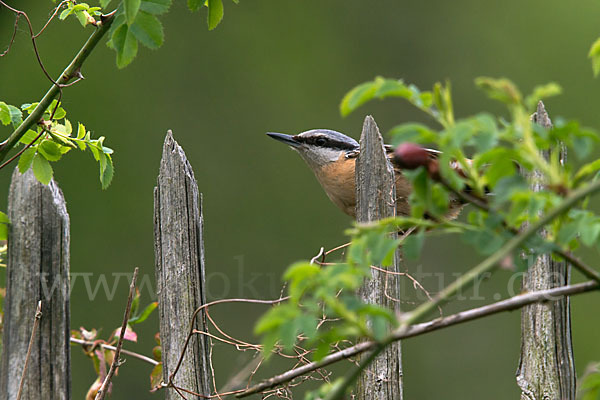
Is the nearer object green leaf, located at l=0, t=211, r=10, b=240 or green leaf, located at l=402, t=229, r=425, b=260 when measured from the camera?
green leaf, located at l=402, t=229, r=425, b=260

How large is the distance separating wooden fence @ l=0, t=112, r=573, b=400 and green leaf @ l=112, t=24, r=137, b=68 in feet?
1.90

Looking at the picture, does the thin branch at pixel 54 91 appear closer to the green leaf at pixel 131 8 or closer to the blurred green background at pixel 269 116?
the green leaf at pixel 131 8

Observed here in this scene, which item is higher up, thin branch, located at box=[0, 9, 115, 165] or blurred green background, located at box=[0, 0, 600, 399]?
blurred green background, located at box=[0, 0, 600, 399]

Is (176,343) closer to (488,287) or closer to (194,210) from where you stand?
(194,210)

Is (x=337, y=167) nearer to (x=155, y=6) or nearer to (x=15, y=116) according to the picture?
(x=15, y=116)

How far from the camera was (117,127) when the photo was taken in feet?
21.5

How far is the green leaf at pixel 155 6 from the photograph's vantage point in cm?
164

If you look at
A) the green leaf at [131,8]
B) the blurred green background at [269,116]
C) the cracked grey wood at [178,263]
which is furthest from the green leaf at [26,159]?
the blurred green background at [269,116]

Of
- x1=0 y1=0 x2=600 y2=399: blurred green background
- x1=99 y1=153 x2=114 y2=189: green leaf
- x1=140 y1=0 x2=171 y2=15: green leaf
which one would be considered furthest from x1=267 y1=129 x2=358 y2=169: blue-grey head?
x1=0 y1=0 x2=600 y2=399: blurred green background

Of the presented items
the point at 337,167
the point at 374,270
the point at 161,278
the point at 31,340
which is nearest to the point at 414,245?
the point at 374,270

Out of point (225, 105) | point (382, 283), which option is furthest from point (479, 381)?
point (382, 283)

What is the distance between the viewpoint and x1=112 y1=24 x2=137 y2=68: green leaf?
1650mm

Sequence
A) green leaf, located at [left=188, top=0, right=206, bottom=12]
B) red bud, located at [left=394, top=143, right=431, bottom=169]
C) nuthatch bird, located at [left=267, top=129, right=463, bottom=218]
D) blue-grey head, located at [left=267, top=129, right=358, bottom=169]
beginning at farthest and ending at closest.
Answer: blue-grey head, located at [left=267, top=129, right=358, bottom=169], nuthatch bird, located at [left=267, top=129, right=463, bottom=218], green leaf, located at [left=188, top=0, right=206, bottom=12], red bud, located at [left=394, top=143, right=431, bottom=169]

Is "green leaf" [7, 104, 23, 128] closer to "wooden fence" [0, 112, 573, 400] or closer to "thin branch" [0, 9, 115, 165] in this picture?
"thin branch" [0, 9, 115, 165]
